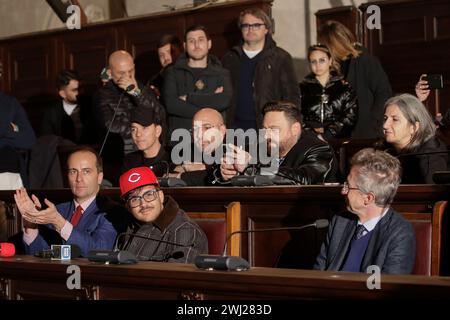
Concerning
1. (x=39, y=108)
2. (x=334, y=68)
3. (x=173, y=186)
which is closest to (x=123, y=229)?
(x=173, y=186)

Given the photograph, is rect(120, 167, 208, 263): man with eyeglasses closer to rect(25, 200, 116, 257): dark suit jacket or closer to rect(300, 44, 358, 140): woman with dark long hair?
rect(25, 200, 116, 257): dark suit jacket

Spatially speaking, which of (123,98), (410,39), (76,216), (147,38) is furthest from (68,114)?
(76,216)

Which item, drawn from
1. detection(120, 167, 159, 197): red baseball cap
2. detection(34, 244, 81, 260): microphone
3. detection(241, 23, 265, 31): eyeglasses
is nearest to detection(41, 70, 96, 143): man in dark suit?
detection(241, 23, 265, 31): eyeglasses

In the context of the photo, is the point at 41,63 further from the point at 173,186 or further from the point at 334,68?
the point at 173,186

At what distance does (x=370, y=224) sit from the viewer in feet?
15.9

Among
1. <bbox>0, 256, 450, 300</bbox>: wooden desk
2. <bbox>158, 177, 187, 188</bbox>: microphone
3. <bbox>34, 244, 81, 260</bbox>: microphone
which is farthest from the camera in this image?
<bbox>158, 177, 187, 188</bbox>: microphone

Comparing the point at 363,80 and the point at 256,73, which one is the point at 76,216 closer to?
the point at 256,73

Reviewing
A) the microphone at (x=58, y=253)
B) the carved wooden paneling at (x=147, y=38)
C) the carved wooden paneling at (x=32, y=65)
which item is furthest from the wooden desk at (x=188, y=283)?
the carved wooden paneling at (x=32, y=65)

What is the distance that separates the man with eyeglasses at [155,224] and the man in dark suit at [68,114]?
418 cm

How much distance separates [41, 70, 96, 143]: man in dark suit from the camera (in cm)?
966

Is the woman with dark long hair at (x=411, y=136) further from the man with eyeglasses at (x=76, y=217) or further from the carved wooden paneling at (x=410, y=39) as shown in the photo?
the carved wooden paneling at (x=410, y=39)

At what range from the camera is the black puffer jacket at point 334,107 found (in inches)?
318

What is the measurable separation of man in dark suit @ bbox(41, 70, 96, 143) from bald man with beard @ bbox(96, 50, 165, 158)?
41.8 inches
